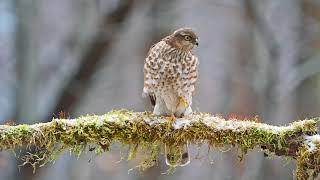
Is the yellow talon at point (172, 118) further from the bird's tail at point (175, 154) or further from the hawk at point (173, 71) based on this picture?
the hawk at point (173, 71)

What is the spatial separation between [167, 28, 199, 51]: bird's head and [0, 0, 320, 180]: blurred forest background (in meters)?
2.08

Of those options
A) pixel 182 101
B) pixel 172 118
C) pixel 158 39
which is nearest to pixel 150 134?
pixel 172 118

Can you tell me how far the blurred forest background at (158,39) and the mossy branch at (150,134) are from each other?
2.80m

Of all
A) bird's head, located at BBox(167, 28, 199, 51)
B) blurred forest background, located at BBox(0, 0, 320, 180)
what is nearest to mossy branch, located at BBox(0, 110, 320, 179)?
bird's head, located at BBox(167, 28, 199, 51)

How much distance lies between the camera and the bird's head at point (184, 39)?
3.99 m

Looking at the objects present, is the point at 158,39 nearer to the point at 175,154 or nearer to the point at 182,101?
the point at 182,101

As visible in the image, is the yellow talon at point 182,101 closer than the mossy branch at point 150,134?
No

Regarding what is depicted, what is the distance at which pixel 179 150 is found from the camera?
3549 mm

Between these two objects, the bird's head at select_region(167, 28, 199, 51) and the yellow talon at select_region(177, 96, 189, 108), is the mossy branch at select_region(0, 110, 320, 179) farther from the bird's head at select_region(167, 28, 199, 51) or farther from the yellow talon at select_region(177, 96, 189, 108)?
the bird's head at select_region(167, 28, 199, 51)

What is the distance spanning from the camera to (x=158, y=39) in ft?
22.5

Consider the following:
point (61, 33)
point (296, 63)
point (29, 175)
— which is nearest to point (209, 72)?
point (296, 63)

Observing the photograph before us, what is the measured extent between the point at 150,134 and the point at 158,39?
3.54m

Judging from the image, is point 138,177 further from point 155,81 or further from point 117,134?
point 117,134

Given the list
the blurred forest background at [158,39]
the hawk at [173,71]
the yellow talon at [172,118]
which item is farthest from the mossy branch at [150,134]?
the blurred forest background at [158,39]
